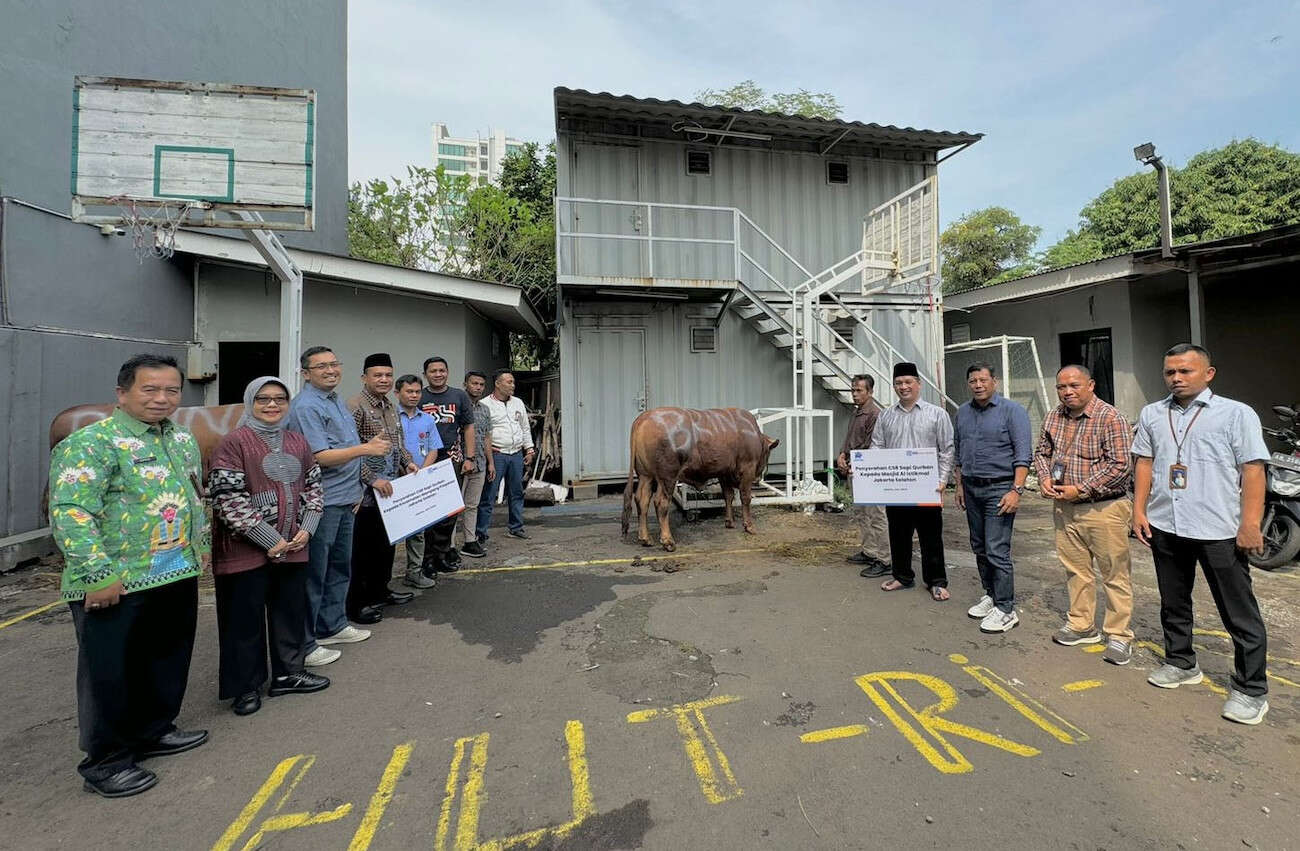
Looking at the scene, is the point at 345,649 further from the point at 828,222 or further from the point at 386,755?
the point at 828,222

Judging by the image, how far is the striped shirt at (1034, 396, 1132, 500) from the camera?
3.26m

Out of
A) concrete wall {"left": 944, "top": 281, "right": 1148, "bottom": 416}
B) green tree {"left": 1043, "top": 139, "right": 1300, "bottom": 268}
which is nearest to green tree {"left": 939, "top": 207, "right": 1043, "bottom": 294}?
green tree {"left": 1043, "top": 139, "right": 1300, "bottom": 268}

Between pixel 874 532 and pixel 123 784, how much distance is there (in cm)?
513

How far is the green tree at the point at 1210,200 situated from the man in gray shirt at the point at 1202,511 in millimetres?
15967

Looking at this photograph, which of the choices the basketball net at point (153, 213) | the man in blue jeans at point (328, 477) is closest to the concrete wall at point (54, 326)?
the basketball net at point (153, 213)

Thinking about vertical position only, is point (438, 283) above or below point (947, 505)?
above

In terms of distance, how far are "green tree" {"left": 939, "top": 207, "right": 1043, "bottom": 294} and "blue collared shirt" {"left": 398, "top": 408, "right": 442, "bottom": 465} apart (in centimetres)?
2255

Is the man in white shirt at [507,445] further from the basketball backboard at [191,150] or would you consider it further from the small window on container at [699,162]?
the small window on container at [699,162]

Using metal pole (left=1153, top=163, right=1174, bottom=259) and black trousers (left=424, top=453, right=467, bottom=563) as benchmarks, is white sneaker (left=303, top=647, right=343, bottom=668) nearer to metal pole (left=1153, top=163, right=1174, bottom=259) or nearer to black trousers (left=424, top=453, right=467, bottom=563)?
black trousers (left=424, top=453, right=467, bottom=563)

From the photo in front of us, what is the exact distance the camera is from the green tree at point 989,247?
70.5ft

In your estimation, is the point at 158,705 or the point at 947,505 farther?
the point at 947,505

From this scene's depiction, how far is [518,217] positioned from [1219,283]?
14.9 meters

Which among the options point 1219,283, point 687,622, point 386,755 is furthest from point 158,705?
point 1219,283

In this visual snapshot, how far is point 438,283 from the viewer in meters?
8.04
